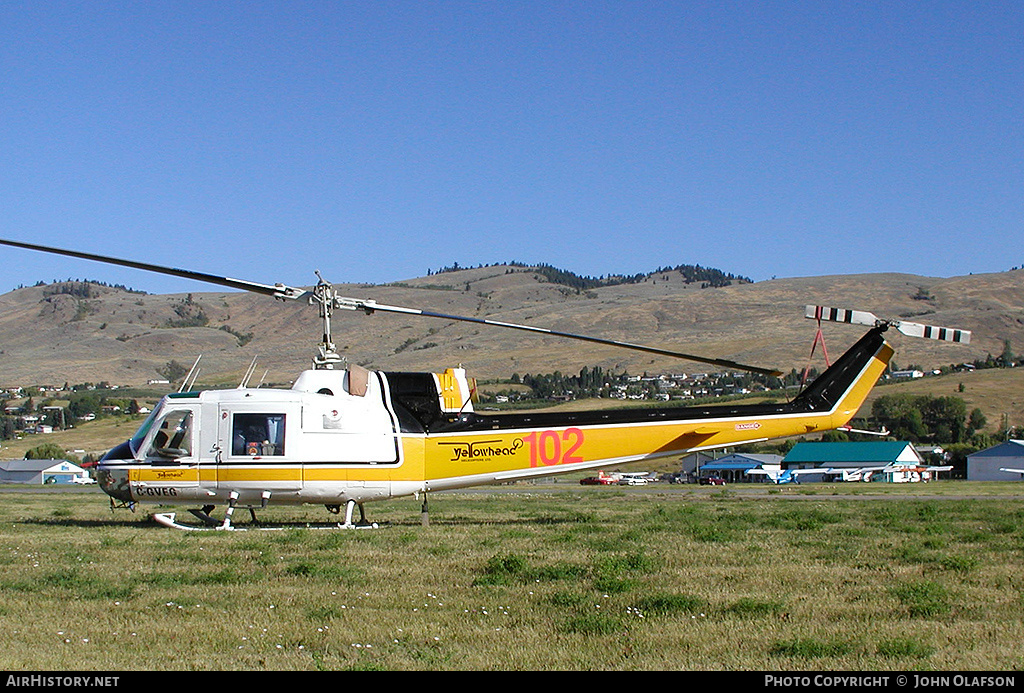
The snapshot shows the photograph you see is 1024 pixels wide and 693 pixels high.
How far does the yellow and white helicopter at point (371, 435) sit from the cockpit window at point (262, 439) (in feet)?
0.06

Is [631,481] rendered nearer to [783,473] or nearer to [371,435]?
[783,473]

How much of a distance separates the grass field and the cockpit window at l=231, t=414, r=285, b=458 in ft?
5.03

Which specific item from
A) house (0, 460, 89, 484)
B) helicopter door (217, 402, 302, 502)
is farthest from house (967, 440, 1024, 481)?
helicopter door (217, 402, 302, 502)

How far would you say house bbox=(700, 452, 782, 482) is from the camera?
10044 centimetres

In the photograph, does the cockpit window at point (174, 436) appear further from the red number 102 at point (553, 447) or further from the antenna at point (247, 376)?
the red number 102 at point (553, 447)

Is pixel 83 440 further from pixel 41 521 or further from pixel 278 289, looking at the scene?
pixel 278 289

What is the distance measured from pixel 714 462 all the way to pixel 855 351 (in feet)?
278

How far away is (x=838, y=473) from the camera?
9238 cm

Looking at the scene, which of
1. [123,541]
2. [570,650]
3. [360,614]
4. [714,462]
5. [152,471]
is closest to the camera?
[570,650]

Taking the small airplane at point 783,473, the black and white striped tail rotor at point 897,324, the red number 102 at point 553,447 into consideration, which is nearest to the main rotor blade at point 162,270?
the red number 102 at point 553,447

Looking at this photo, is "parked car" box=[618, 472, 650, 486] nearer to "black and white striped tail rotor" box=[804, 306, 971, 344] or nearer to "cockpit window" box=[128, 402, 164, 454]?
"black and white striped tail rotor" box=[804, 306, 971, 344]

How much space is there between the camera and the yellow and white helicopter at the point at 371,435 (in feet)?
62.6

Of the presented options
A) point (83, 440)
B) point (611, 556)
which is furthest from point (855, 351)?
point (83, 440)

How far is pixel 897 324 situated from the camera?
835 inches
